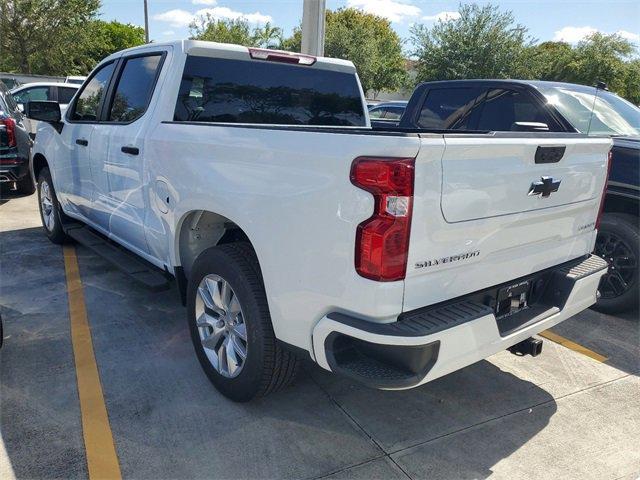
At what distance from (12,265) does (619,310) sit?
5752 millimetres

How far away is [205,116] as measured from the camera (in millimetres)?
3650

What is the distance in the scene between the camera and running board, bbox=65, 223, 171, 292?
12.1 feet

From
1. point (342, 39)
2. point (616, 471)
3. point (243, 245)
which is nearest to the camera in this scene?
point (616, 471)

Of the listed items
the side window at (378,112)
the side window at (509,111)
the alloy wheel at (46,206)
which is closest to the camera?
the side window at (509,111)

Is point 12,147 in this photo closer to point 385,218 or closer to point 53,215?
point 53,215

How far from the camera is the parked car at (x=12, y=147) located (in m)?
7.80

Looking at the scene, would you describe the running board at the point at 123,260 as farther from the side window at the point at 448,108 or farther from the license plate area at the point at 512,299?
the side window at the point at 448,108

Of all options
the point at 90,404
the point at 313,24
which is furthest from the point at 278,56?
the point at 313,24

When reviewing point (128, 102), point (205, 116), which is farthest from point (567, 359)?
point (128, 102)

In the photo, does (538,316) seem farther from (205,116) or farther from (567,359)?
(205,116)

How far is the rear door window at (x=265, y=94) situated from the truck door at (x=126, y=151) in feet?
1.09

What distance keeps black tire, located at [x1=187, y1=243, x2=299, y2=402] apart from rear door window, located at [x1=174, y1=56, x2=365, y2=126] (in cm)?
119

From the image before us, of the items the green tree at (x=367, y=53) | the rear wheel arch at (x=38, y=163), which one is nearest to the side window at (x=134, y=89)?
the rear wheel arch at (x=38, y=163)

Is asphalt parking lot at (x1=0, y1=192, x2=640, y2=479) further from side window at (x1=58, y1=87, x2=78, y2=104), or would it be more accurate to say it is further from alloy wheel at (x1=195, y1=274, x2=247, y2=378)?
side window at (x1=58, y1=87, x2=78, y2=104)
